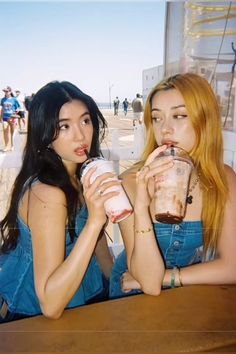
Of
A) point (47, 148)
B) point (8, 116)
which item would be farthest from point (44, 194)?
point (8, 116)

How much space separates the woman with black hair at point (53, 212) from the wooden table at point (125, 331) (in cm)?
7

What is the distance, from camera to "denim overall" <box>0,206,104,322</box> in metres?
1.00

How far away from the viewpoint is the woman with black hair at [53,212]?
87cm

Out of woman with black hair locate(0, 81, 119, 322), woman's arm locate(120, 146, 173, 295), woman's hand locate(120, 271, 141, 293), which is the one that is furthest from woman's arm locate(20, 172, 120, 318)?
woman's hand locate(120, 271, 141, 293)

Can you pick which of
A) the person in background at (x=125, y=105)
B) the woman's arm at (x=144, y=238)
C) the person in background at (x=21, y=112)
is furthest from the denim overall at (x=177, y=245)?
the person in background at (x=21, y=112)

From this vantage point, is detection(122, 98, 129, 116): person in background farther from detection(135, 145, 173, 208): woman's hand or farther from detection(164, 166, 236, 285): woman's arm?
detection(164, 166, 236, 285): woman's arm

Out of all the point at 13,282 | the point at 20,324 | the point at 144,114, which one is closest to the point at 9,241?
the point at 13,282

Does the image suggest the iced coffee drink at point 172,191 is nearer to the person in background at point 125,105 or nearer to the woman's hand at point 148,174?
the woman's hand at point 148,174

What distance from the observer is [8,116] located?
100 centimetres

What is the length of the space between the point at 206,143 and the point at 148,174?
0.97ft

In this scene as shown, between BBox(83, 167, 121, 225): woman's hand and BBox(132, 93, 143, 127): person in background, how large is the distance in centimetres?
28

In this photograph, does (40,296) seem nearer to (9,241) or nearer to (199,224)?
(9,241)

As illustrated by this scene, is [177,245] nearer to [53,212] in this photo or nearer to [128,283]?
[128,283]

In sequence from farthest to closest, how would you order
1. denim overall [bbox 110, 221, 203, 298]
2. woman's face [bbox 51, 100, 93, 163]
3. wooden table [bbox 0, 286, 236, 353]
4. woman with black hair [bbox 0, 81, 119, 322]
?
denim overall [bbox 110, 221, 203, 298], woman's face [bbox 51, 100, 93, 163], woman with black hair [bbox 0, 81, 119, 322], wooden table [bbox 0, 286, 236, 353]
